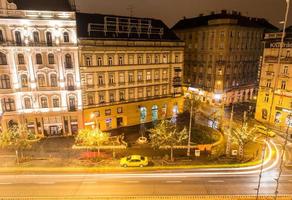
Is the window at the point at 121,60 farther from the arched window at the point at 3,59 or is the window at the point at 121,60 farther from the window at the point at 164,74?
the arched window at the point at 3,59

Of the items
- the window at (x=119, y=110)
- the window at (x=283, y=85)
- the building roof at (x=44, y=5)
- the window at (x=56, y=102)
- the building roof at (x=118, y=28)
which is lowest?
the window at (x=119, y=110)

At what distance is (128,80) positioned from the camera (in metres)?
50.8

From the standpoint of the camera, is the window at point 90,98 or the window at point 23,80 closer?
the window at point 23,80

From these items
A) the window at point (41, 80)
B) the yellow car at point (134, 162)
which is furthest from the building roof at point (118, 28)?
the yellow car at point (134, 162)

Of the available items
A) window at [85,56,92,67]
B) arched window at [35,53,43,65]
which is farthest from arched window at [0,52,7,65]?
window at [85,56,92,67]

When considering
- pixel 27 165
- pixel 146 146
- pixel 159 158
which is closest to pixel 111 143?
pixel 146 146

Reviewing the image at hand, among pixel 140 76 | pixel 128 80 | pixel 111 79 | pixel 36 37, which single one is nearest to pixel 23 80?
pixel 36 37

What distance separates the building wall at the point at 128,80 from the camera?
46.2 m

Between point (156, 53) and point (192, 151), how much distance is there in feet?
83.9

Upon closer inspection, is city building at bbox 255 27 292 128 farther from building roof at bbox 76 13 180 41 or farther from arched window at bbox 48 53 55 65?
arched window at bbox 48 53 55 65

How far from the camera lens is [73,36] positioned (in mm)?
42250

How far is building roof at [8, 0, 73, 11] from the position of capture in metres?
40.3

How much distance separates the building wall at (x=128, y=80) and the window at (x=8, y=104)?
13745mm

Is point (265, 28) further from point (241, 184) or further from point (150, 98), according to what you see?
point (241, 184)
